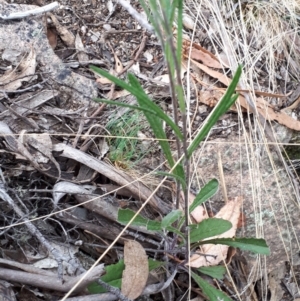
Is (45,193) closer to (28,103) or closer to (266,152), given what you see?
(28,103)

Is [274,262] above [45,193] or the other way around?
the other way around

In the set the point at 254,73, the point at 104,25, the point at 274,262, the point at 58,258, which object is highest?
the point at 104,25

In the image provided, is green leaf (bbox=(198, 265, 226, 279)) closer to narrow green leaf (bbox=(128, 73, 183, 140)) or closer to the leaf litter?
the leaf litter

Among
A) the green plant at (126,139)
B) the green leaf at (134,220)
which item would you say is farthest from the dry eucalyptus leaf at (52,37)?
the green leaf at (134,220)

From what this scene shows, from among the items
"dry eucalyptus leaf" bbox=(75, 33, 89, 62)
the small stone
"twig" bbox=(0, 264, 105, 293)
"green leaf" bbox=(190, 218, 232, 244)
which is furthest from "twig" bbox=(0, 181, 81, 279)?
the small stone

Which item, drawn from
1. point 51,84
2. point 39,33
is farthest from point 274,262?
point 39,33

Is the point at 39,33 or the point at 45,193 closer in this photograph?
the point at 45,193

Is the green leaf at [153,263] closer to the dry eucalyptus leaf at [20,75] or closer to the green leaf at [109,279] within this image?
the green leaf at [109,279]

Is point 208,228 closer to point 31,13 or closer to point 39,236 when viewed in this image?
point 39,236
